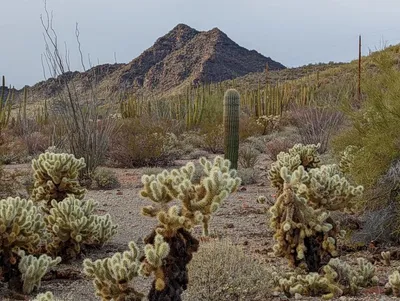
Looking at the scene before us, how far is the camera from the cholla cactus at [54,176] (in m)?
6.77

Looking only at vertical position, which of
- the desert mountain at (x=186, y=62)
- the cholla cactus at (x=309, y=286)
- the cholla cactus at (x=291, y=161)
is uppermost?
the desert mountain at (x=186, y=62)

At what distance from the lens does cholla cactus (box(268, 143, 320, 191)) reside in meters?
7.78

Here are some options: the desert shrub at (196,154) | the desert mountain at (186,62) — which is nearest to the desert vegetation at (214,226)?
the desert shrub at (196,154)

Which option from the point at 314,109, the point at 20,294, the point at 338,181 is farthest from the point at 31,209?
the point at 314,109

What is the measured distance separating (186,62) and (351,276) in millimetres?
55969

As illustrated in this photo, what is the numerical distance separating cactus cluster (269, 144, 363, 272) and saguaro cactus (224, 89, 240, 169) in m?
6.85

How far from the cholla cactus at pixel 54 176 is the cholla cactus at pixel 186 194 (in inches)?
116

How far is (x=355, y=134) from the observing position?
8.44 metres

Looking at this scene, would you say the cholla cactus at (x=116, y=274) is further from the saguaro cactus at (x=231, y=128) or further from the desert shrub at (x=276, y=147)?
the desert shrub at (x=276, y=147)

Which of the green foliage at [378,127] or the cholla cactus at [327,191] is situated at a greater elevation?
the green foliage at [378,127]

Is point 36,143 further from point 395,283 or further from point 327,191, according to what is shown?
point 395,283

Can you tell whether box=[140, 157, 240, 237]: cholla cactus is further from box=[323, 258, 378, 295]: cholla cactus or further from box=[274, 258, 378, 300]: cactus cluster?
box=[323, 258, 378, 295]: cholla cactus

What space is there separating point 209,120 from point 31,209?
17.5 metres

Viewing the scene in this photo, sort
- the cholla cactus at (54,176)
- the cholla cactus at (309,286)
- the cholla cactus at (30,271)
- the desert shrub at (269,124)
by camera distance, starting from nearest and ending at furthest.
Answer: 1. the cholla cactus at (309,286)
2. the cholla cactus at (30,271)
3. the cholla cactus at (54,176)
4. the desert shrub at (269,124)
